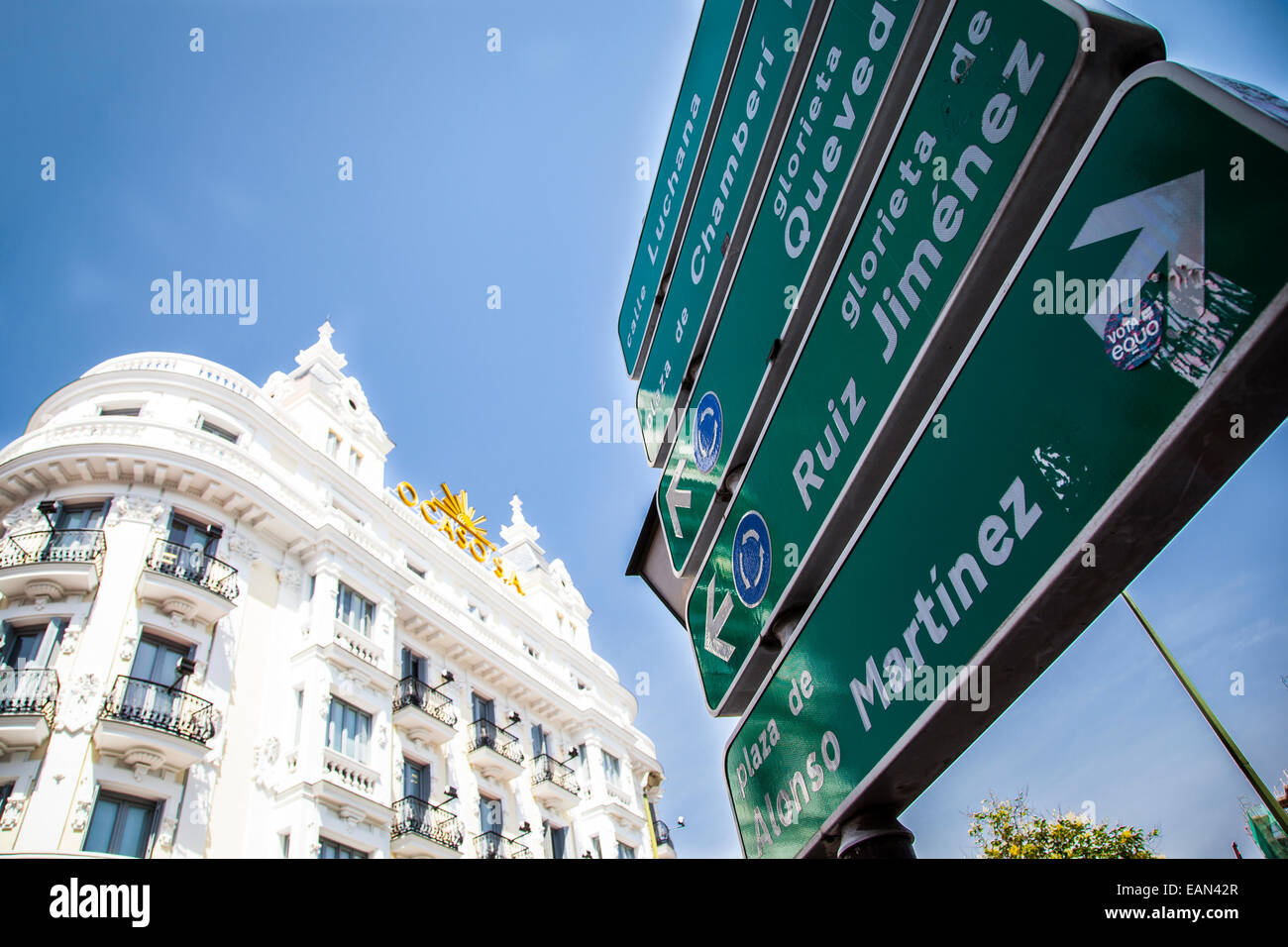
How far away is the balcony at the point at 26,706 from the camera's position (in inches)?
499

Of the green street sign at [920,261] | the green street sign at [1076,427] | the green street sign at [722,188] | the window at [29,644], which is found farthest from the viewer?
the window at [29,644]

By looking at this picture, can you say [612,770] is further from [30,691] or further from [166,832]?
[30,691]

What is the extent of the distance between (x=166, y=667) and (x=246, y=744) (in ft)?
7.52

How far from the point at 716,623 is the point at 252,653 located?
57.8 feet

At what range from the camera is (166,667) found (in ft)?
49.8

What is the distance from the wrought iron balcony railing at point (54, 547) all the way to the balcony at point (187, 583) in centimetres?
92

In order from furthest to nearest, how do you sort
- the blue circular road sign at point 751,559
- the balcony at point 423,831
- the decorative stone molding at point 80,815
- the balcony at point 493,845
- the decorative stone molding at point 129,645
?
1. the balcony at point 493,845
2. the balcony at point 423,831
3. the decorative stone molding at point 129,645
4. the decorative stone molding at point 80,815
5. the blue circular road sign at point 751,559

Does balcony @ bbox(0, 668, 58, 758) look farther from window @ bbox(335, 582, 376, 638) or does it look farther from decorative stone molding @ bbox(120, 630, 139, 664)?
window @ bbox(335, 582, 376, 638)

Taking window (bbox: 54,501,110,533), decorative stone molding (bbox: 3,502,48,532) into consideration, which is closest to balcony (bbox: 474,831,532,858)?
window (bbox: 54,501,110,533)

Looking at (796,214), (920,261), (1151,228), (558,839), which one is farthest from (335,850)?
(1151,228)

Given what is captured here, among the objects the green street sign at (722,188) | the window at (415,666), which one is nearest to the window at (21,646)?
the window at (415,666)

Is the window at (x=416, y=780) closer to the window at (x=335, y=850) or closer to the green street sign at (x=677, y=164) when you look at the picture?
the window at (x=335, y=850)
